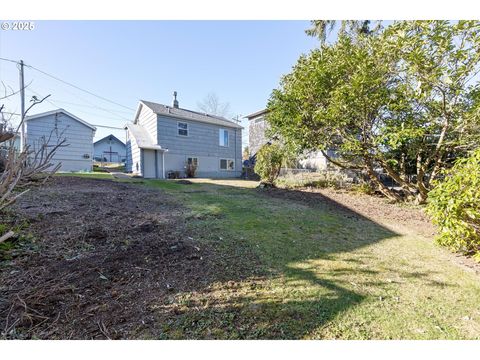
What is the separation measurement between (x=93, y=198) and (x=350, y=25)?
50.0ft

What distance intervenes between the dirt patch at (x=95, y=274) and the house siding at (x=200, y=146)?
39.5 ft

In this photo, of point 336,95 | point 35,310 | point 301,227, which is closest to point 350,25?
point 336,95

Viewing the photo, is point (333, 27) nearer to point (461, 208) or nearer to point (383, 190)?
point (383, 190)

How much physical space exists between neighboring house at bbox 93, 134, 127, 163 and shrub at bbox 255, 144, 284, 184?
30.2 m

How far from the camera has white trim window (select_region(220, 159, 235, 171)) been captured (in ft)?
63.6

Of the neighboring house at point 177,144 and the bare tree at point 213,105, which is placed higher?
the bare tree at point 213,105

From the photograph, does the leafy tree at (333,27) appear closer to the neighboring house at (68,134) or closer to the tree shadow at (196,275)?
the tree shadow at (196,275)

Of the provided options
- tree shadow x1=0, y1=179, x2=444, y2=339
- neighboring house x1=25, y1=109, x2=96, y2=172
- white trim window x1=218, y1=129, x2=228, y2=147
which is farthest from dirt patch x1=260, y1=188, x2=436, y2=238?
neighboring house x1=25, y1=109, x2=96, y2=172

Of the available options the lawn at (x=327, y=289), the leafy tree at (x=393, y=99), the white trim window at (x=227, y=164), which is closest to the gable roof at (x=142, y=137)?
the white trim window at (x=227, y=164)

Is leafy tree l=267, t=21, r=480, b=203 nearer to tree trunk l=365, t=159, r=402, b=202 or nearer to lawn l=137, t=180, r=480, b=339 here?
tree trunk l=365, t=159, r=402, b=202

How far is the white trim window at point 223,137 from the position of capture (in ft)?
63.3

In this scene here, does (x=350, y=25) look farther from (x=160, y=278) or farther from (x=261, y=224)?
(x=160, y=278)

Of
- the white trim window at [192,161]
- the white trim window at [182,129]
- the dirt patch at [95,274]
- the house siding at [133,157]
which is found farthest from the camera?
the white trim window at [192,161]

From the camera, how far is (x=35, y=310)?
6.68 feet
